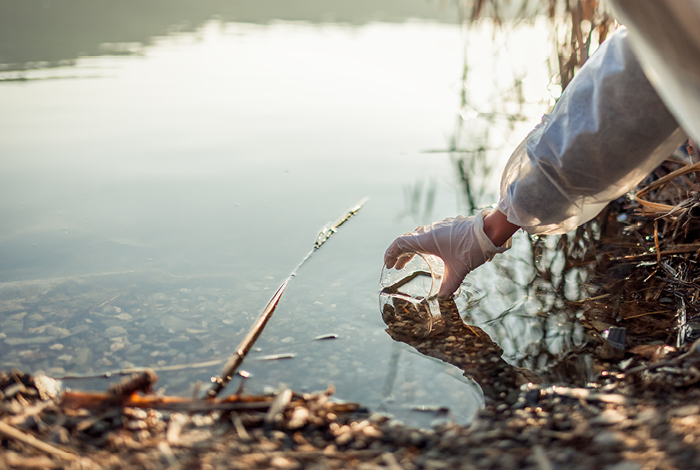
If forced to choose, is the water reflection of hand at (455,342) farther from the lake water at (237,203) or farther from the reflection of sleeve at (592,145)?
the reflection of sleeve at (592,145)

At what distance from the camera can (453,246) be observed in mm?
1660

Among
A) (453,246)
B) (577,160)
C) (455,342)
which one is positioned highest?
(577,160)

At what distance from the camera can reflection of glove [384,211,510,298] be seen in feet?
5.34

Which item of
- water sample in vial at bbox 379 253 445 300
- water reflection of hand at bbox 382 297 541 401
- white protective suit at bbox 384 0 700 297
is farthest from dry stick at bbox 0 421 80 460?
white protective suit at bbox 384 0 700 297

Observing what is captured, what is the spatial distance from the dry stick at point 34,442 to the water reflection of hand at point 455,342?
85cm

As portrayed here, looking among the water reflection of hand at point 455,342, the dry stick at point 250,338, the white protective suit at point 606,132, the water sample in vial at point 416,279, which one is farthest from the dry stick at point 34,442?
the white protective suit at point 606,132

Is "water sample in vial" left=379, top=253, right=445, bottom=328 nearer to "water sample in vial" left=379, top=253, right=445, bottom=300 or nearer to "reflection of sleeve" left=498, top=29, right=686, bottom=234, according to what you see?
"water sample in vial" left=379, top=253, right=445, bottom=300

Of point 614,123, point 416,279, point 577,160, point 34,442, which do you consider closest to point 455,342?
point 416,279

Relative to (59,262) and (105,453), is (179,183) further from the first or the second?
(105,453)

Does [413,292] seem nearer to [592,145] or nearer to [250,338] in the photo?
[250,338]

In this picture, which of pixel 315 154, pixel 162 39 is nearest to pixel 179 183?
pixel 315 154

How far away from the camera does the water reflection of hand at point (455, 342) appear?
1.29m

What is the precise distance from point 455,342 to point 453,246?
0.33 meters

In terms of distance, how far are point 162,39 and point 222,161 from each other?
3.77 metres
